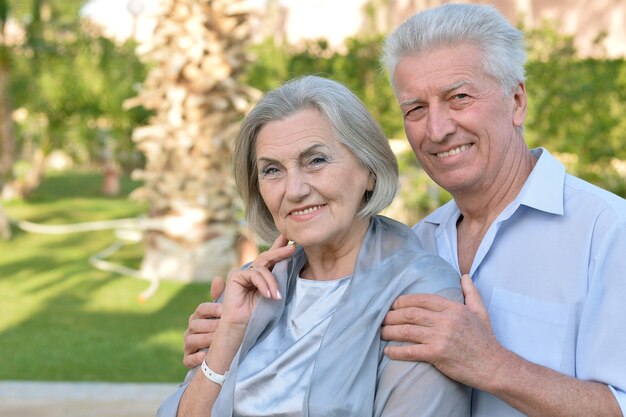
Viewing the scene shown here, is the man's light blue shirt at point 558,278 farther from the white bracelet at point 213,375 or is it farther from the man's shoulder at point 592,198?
the white bracelet at point 213,375

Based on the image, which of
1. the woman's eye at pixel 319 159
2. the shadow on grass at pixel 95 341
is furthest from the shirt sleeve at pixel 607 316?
the shadow on grass at pixel 95 341

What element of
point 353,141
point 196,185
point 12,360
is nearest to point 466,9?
point 353,141

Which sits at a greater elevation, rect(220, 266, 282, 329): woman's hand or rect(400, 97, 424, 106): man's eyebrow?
rect(400, 97, 424, 106): man's eyebrow

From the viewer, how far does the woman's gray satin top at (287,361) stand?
239cm

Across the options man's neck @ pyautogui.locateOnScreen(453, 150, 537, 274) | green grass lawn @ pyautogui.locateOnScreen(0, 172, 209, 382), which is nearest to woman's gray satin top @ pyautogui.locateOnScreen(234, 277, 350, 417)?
man's neck @ pyautogui.locateOnScreen(453, 150, 537, 274)

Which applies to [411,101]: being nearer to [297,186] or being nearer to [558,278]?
[297,186]

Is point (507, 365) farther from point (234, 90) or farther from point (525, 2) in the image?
point (525, 2)

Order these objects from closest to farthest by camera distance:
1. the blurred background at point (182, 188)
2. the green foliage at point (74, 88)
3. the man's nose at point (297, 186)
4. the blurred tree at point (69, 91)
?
1. the man's nose at point (297, 186)
2. the blurred background at point (182, 188)
3. the blurred tree at point (69, 91)
4. the green foliage at point (74, 88)

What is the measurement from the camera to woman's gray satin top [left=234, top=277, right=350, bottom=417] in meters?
2.39

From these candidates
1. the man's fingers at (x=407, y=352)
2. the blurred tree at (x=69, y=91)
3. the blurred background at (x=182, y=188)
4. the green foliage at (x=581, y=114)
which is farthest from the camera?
the blurred tree at (x=69, y=91)

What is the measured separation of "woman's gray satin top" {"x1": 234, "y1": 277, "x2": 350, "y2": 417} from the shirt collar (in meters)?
0.52

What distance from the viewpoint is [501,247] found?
2514 mm

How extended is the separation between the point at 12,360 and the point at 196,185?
9.97ft

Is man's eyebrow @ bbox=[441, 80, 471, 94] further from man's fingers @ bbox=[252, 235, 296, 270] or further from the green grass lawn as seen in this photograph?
the green grass lawn
